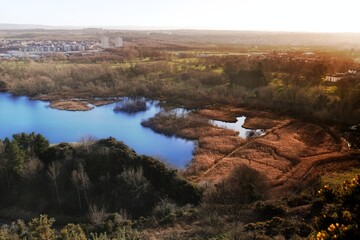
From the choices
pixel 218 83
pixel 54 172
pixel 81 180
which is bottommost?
pixel 81 180

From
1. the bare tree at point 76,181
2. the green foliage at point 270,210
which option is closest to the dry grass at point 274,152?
the green foliage at point 270,210

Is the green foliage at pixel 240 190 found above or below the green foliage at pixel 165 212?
above

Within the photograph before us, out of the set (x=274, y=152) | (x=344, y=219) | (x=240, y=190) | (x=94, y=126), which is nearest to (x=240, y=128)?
(x=274, y=152)

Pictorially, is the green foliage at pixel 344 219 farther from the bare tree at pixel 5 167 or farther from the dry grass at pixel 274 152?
the bare tree at pixel 5 167

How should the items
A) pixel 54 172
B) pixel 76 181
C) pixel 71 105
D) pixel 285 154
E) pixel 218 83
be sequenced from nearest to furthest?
pixel 76 181
pixel 54 172
pixel 285 154
pixel 71 105
pixel 218 83

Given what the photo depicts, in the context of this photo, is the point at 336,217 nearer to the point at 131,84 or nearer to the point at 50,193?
the point at 50,193

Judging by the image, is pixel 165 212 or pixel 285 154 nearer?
pixel 165 212

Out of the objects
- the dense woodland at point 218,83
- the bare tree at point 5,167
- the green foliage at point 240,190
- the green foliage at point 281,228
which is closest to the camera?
the green foliage at point 281,228

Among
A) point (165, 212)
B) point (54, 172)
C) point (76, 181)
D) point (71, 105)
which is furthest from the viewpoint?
point (71, 105)

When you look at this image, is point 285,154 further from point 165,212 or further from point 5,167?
point 5,167
